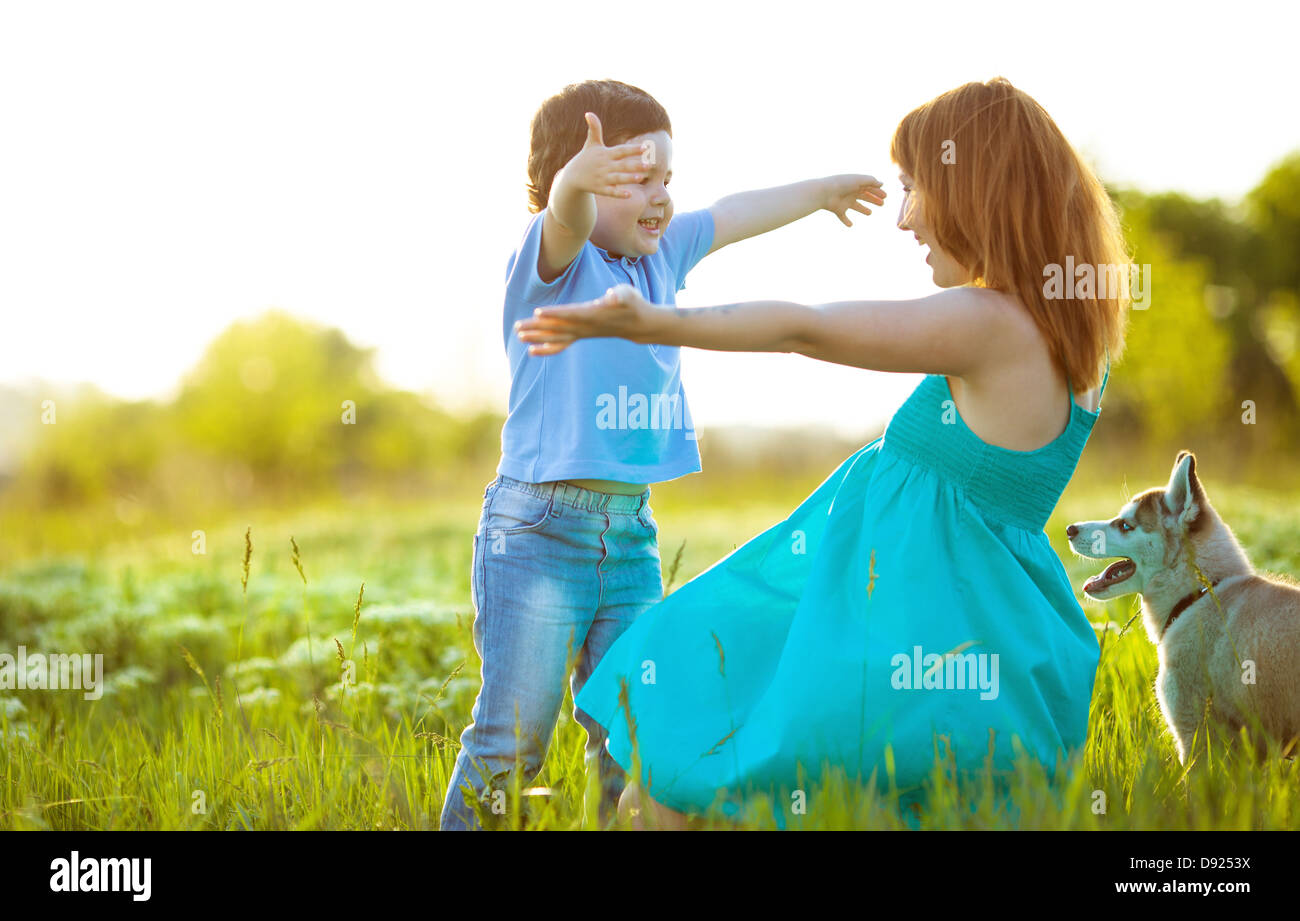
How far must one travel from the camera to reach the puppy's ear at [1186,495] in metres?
3.22

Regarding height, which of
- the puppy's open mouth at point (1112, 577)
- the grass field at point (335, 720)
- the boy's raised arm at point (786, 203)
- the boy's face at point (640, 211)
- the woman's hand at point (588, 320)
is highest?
the boy's raised arm at point (786, 203)

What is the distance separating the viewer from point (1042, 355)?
Result: 8.55 ft

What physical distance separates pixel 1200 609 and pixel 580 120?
2.41m

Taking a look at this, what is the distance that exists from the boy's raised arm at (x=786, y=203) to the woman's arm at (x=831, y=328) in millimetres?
1343

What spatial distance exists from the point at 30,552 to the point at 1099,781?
49.8 feet

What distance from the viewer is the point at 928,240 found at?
282 centimetres

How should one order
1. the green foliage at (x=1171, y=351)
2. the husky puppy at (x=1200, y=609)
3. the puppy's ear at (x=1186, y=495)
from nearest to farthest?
the husky puppy at (x=1200, y=609) < the puppy's ear at (x=1186, y=495) < the green foliage at (x=1171, y=351)

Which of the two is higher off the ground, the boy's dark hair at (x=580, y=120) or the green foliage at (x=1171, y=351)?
the green foliage at (x=1171, y=351)

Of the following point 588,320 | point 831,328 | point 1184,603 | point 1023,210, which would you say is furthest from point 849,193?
point 588,320

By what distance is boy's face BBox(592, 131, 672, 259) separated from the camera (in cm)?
312

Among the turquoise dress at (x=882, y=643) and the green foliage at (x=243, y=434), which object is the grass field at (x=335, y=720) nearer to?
the turquoise dress at (x=882, y=643)

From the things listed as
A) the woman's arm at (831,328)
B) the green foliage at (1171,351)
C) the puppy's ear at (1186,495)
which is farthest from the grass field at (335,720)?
the green foliage at (1171,351)

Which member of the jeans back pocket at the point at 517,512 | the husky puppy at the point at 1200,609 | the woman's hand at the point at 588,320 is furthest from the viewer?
the jeans back pocket at the point at 517,512

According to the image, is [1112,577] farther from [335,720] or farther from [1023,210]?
[335,720]
